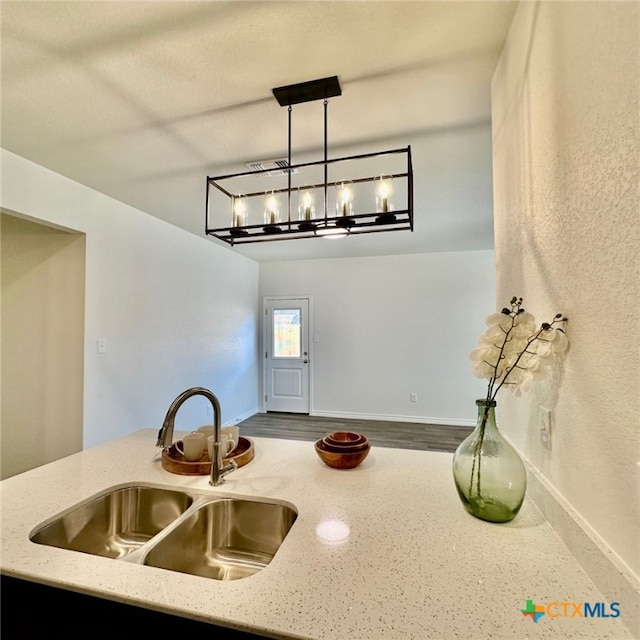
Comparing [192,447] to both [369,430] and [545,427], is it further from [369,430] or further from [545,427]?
Answer: [369,430]

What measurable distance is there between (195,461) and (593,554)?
127cm

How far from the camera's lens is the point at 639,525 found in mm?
614

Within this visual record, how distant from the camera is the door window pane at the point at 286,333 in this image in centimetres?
557

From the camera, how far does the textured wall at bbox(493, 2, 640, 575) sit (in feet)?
2.12

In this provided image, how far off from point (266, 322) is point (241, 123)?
4011 millimetres

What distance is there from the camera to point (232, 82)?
1.58 m

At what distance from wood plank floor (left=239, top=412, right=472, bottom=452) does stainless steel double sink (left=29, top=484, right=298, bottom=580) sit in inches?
122

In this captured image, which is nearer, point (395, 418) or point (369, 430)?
point (369, 430)

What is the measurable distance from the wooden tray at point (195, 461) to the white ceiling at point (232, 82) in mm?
1665

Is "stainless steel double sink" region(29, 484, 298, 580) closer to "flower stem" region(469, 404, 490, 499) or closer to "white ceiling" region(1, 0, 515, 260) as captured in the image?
"flower stem" region(469, 404, 490, 499)

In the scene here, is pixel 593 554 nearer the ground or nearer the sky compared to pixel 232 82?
nearer the ground

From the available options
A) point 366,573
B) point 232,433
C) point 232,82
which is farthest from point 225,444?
point 232,82

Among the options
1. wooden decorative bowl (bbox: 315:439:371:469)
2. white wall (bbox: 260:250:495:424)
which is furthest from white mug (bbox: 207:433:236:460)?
white wall (bbox: 260:250:495:424)

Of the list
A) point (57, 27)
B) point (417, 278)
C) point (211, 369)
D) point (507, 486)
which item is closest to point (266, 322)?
point (211, 369)
